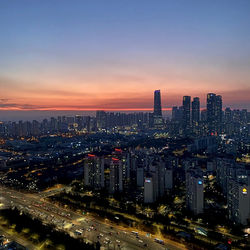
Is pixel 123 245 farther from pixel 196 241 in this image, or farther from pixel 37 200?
pixel 37 200

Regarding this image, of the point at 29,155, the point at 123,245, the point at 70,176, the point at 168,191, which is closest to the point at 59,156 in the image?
the point at 29,155

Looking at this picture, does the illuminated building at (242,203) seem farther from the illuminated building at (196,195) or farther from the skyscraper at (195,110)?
the skyscraper at (195,110)

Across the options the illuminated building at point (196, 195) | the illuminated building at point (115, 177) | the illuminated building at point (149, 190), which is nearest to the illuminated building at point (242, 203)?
the illuminated building at point (196, 195)

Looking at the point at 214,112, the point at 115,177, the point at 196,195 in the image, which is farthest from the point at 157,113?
the point at 196,195

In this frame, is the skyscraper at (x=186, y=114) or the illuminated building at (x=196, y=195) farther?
the skyscraper at (x=186, y=114)

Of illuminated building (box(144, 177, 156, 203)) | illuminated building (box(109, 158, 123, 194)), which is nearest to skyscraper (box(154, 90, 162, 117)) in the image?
illuminated building (box(109, 158, 123, 194))

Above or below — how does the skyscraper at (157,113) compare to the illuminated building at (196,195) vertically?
above

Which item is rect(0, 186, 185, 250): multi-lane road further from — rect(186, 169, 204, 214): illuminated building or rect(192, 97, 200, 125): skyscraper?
rect(192, 97, 200, 125): skyscraper
